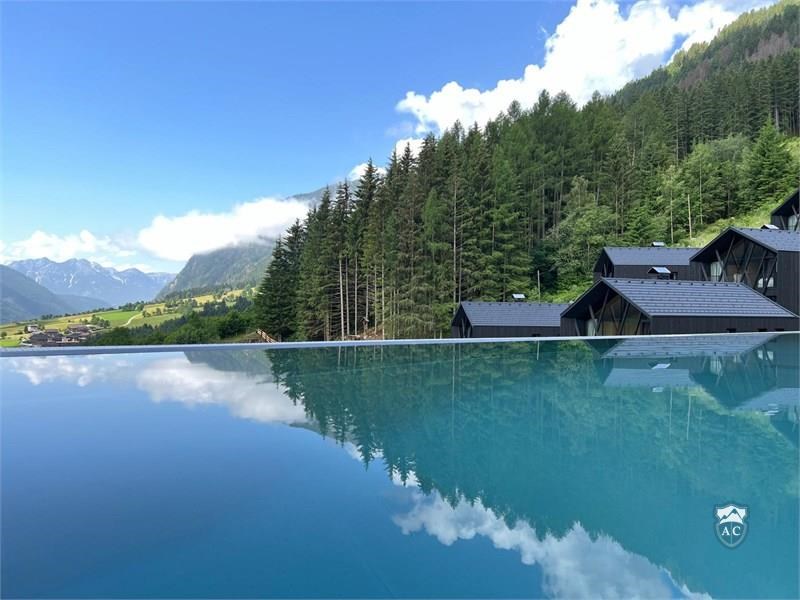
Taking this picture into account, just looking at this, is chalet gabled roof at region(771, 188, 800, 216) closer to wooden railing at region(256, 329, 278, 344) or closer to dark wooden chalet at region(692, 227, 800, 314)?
dark wooden chalet at region(692, 227, 800, 314)

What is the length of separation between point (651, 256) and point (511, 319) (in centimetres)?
949

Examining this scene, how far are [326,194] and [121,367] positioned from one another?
34.6 m

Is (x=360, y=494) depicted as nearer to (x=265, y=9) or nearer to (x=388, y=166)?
(x=265, y=9)

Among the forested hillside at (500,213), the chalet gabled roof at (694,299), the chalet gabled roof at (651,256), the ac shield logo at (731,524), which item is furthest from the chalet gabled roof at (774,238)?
the ac shield logo at (731,524)

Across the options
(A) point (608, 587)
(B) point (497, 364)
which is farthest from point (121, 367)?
(A) point (608, 587)

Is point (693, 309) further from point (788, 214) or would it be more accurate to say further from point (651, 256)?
point (788, 214)

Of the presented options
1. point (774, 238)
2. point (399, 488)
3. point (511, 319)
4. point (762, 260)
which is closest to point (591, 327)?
point (511, 319)

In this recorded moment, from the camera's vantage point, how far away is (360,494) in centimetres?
257

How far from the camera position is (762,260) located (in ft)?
58.2

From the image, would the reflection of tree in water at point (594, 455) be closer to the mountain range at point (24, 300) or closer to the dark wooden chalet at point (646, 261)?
the dark wooden chalet at point (646, 261)

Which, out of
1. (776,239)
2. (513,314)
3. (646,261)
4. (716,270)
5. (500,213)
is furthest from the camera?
(500,213)

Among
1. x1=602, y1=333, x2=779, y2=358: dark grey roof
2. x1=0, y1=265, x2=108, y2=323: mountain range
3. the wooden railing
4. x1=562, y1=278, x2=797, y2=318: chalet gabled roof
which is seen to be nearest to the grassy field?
the wooden railing

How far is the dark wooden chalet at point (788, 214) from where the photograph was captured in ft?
88.0

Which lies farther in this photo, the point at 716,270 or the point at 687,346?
the point at 716,270
